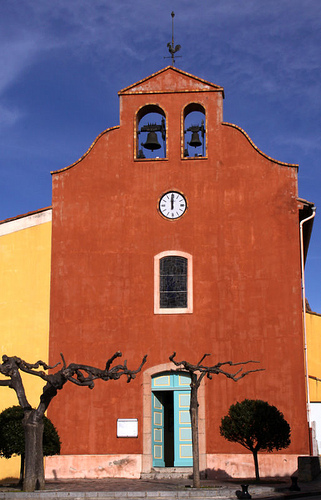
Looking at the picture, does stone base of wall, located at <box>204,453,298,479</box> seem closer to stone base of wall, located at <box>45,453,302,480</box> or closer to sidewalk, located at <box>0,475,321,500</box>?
stone base of wall, located at <box>45,453,302,480</box>

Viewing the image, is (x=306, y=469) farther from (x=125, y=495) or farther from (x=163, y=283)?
(x=163, y=283)

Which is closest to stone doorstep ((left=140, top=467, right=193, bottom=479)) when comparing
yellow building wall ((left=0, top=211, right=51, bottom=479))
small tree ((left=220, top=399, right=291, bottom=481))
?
small tree ((left=220, top=399, right=291, bottom=481))

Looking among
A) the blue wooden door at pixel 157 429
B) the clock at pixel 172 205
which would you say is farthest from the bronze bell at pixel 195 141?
the blue wooden door at pixel 157 429

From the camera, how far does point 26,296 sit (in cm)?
2161

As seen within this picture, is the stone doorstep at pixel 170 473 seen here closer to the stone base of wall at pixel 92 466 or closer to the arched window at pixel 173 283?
the stone base of wall at pixel 92 466

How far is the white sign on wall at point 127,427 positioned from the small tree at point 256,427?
123 inches

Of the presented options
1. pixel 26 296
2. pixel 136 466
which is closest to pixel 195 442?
pixel 136 466

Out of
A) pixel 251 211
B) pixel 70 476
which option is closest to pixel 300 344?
pixel 251 211

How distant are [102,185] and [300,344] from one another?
8052 millimetres

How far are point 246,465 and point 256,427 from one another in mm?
2349

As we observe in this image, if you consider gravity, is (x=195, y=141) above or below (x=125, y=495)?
above

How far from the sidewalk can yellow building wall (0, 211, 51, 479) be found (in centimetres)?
421

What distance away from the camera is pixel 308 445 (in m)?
19.5

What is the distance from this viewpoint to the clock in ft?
71.2
